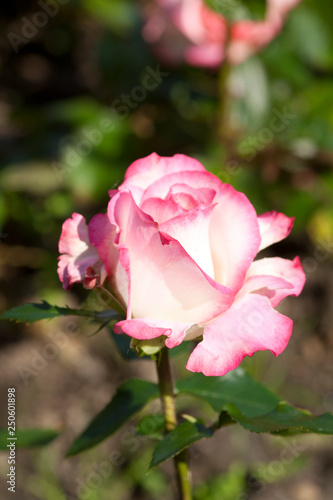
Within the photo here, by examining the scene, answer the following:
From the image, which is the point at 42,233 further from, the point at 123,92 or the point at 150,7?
the point at 150,7

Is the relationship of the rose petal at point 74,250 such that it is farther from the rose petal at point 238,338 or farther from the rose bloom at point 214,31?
the rose bloom at point 214,31

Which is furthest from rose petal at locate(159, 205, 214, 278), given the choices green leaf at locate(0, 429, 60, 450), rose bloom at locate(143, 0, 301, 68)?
rose bloom at locate(143, 0, 301, 68)

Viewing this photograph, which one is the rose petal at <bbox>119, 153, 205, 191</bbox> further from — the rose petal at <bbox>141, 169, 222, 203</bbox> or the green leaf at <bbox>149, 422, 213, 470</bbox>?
the green leaf at <bbox>149, 422, 213, 470</bbox>

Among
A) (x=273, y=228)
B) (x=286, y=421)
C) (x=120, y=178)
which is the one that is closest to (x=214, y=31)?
(x=120, y=178)

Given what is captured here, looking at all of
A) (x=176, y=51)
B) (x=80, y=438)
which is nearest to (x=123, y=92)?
(x=176, y=51)

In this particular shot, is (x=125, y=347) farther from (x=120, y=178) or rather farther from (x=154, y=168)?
(x=120, y=178)

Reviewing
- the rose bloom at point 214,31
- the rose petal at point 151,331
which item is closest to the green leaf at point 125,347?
the rose petal at point 151,331
